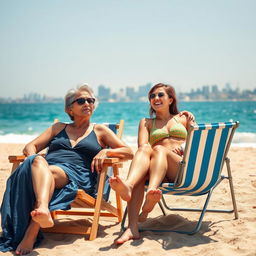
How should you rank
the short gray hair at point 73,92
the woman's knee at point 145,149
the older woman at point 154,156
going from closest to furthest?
the older woman at point 154,156 → the woman's knee at point 145,149 → the short gray hair at point 73,92

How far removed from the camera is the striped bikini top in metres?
3.79

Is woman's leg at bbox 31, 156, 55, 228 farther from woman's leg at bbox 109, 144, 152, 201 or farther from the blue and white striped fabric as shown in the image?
the blue and white striped fabric

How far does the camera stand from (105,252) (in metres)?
3.03

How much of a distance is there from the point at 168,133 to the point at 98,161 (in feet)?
2.59

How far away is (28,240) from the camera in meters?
3.12

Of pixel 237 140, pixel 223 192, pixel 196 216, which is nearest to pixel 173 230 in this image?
pixel 196 216

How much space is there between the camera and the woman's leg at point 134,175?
302cm

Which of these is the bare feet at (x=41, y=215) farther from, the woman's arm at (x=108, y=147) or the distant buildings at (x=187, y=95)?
the distant buildings at (x=187, y=95)

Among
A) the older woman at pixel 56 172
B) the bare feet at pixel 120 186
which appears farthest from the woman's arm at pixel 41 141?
the bare feet at pixel 120 186

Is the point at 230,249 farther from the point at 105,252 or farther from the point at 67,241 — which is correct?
the point at 67,241

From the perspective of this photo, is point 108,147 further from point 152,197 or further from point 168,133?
point 152,197

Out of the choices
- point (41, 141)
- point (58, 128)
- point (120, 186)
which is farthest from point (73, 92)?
point (120, 186)

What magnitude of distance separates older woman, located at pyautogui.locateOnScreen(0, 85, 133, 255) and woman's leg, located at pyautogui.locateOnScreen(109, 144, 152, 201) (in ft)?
1.10

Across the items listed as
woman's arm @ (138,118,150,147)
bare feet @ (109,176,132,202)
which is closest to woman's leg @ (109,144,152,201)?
bare feet @ (109,176,132,202)
